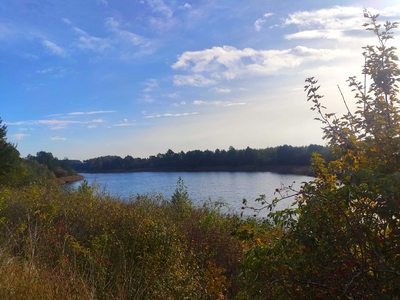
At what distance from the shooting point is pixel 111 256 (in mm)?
5414

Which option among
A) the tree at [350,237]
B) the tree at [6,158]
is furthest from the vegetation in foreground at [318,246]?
the tree at [6,158]

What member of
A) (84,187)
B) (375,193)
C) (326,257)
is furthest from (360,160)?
(84,187)

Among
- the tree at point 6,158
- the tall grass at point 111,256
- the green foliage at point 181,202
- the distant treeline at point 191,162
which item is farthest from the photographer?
the distant treeline at point 191,162

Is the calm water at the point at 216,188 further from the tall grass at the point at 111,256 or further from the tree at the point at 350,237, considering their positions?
the tree at the point at 350,237

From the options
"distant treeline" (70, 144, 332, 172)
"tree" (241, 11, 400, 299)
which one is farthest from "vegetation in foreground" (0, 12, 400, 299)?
"distant treeline" (70, 144, 332, 172)

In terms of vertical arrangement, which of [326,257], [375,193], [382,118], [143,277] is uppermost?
[382,118]

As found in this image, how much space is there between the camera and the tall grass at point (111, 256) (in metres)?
3.62

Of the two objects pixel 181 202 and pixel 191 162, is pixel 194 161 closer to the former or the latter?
pixel 191 162

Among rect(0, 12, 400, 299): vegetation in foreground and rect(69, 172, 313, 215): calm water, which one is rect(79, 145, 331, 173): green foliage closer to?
rect(69, 172, 313, 215): calm water

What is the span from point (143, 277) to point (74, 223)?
2.78 m

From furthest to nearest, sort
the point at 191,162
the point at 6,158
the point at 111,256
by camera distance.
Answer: the point at 191,162 → the point at 6,158 → the point at 111,256

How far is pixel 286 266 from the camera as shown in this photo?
259cm

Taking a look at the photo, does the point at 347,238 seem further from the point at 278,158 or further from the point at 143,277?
the point at 278,158

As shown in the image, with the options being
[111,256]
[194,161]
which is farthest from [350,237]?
[194,161]
